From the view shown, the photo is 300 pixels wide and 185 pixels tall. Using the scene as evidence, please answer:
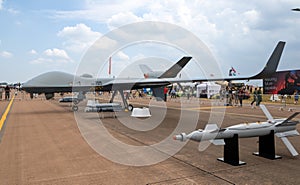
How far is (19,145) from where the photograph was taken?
7.89m

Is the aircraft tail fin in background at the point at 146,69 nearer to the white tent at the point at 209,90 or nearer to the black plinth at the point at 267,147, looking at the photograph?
the black plinth at the point at 267,147

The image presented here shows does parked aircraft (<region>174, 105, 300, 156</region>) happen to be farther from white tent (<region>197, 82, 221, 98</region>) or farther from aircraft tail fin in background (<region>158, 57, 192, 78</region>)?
white tent (<region>197, 82, 221, 98</region>)

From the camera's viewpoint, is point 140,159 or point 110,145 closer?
point 140,159

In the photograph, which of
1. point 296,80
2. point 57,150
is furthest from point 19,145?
point 296,80

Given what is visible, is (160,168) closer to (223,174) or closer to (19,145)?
(223,174)

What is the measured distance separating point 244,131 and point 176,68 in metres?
11.0

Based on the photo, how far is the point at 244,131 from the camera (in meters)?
6.36

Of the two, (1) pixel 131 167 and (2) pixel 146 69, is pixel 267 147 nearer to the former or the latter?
(1) pixel 131 167

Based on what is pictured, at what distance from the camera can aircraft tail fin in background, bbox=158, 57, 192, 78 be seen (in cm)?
1655

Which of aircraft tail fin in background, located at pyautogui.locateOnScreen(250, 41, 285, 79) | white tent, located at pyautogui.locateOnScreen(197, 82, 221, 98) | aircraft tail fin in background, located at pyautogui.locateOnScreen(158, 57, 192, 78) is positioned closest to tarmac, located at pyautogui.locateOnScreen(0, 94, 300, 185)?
aircraft tail fin in background, located at pyautogui.locateOnScreen(250, 41, 285, 79)

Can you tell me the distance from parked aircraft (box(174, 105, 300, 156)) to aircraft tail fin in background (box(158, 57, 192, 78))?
10.1 meters

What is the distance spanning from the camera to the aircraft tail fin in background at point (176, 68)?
16.5 m

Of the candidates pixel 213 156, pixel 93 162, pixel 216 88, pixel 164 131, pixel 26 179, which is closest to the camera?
pixel 26 179

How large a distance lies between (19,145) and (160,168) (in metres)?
4.78
